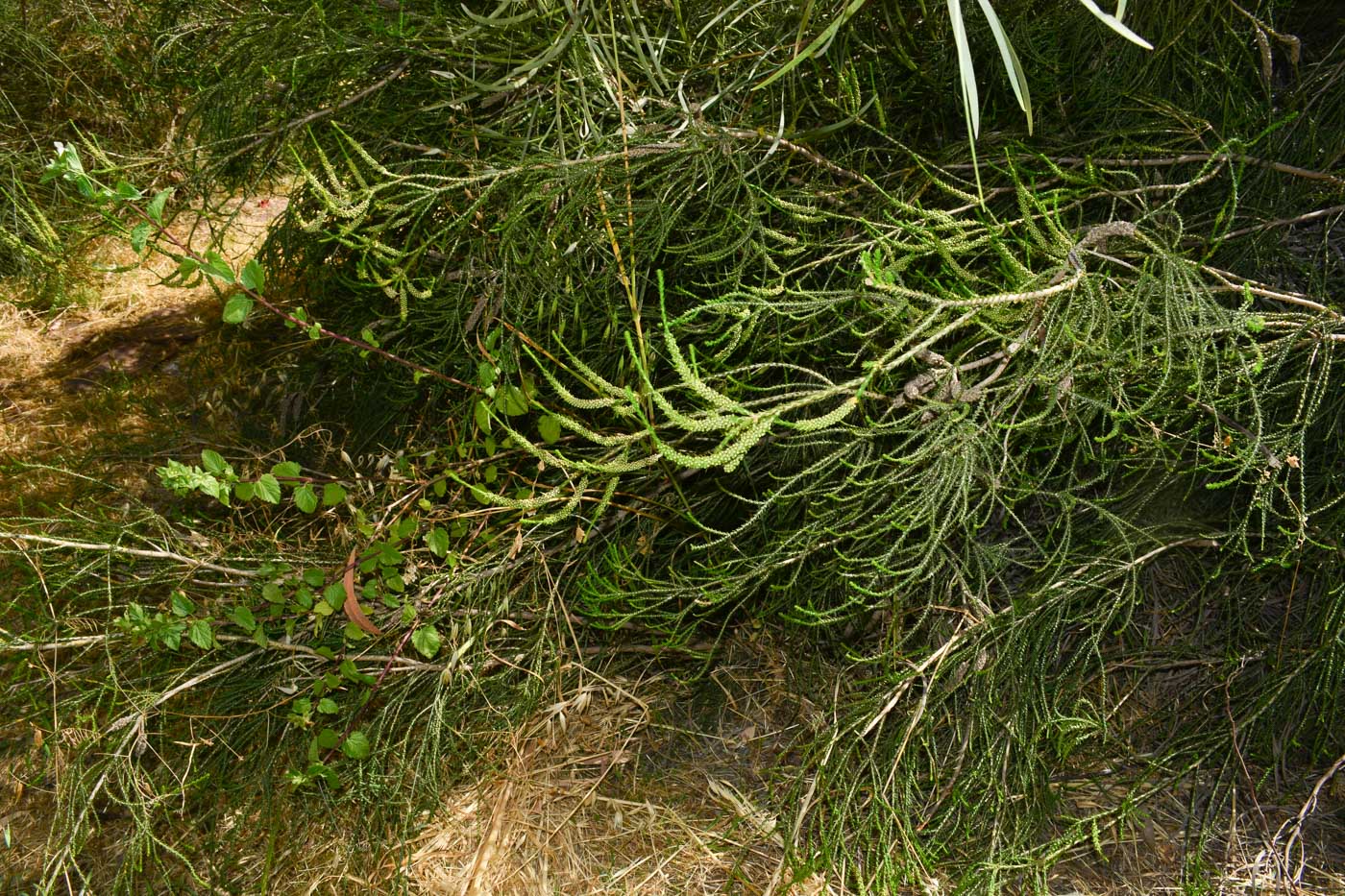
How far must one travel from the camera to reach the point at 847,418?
2.03m

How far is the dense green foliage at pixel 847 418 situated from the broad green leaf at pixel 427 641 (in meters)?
0.04

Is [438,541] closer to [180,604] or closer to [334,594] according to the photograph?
[334,594]

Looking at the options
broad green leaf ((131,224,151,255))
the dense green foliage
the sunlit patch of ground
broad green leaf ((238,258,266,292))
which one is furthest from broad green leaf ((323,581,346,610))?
the sunlit patch of ground

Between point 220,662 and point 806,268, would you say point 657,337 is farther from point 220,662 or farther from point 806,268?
point 220,662

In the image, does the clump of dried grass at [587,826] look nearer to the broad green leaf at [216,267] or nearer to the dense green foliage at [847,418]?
the dense green foliage at [847,418]

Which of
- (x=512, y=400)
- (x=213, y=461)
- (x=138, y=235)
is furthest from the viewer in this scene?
(x=512, y=400)

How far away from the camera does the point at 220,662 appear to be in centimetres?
207

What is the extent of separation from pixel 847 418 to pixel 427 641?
3.35 ft

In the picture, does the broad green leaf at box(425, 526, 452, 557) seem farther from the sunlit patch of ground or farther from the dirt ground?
the sunlit patch of ground

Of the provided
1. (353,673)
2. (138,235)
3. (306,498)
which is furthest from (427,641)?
(138,235)

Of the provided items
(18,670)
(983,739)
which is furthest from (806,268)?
(18,670)

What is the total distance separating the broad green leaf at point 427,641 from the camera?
1969 millimetres

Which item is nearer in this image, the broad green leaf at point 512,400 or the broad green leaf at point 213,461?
the broad green leaf at point 213,461

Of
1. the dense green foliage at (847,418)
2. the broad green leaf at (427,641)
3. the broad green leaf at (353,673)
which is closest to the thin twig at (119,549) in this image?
the dense green foliage at (847,418)
